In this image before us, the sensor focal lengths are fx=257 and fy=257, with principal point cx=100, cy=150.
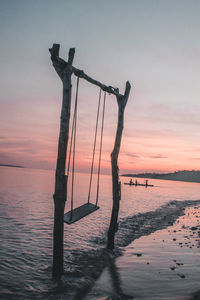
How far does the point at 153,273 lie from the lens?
23.6ft

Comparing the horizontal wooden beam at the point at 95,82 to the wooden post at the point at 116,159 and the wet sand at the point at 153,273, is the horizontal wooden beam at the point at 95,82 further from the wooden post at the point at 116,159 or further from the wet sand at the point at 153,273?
the wet sand at the point at 153,273

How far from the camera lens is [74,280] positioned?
6992mm

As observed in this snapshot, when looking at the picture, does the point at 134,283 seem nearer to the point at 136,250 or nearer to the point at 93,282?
the point at 93,282

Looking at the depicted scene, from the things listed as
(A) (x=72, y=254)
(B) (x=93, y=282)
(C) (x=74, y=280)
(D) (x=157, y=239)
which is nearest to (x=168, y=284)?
(B) (x=93, y=282)

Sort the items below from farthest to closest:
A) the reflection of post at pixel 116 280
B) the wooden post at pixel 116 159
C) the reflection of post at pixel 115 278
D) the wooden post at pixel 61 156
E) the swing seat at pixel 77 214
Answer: the wooden post at pixel 116 159 → the swing seat at pixel 77 214 → the wooden post at pixel 61 156 → the reflection of post at pixel 115 278 → the reflection of post at pixel 116 280

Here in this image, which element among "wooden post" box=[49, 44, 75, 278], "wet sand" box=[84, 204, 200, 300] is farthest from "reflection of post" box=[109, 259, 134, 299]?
"wooden post" box=[49, 44, 75, 278]

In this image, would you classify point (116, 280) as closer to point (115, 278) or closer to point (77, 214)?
point (115, 278)

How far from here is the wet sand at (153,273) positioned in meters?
5.85

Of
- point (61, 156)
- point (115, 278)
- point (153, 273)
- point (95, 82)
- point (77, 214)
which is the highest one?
point (95, 82)

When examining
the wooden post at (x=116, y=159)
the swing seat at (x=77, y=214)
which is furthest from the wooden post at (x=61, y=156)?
the wooden post at (x=116, y=159)

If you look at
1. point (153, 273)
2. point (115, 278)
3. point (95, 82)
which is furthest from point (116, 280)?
point (95, 82)

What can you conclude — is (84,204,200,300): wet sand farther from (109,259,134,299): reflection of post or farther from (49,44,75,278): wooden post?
(49,44,75,278): wooden post

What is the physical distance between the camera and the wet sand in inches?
230

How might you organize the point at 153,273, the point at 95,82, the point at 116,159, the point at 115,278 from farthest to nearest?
the point at 116,159 < the point at 95,82 < the point at 153,273 < the point at 115,278
